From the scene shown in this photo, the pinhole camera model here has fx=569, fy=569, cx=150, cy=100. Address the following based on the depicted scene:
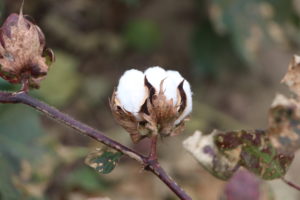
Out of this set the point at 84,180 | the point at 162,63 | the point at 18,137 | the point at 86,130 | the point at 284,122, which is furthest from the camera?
the point at 162,63

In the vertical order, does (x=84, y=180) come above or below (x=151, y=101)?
below

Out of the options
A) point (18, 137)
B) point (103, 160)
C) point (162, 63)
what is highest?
point (103, 160)

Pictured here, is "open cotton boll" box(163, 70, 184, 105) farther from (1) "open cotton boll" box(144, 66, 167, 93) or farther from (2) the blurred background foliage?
(2) the blurred background foliage

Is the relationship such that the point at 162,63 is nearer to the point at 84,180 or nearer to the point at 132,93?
the point at 84,180

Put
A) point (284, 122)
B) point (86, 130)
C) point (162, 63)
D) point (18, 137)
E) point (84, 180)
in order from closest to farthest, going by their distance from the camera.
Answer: point (86, 130) → point (284, 122) → point (18, 137) → point (84, 180) → point (162, 63)

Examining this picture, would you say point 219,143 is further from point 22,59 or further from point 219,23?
point 219,23

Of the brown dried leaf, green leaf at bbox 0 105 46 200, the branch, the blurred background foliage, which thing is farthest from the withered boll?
the blurred background foliage

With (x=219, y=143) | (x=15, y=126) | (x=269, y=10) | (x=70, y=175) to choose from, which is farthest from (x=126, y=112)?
(x=269, y=10)

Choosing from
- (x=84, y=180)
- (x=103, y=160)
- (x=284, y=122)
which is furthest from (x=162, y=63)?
(x=103, y=160)
